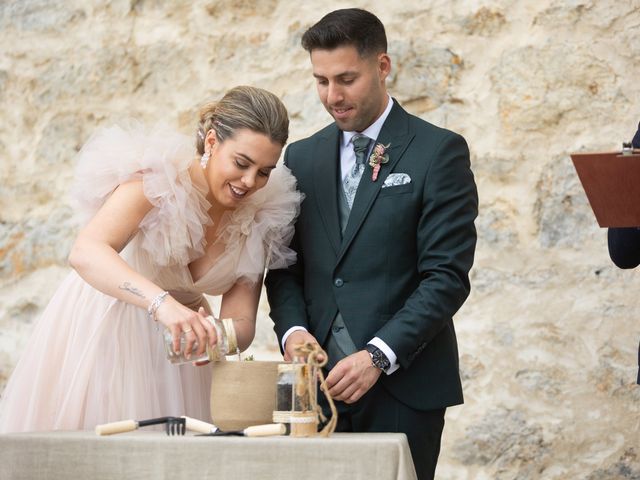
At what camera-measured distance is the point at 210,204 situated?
2.68m

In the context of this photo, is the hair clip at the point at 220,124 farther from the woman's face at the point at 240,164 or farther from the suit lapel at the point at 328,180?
the suit lapel at the point at 328,180

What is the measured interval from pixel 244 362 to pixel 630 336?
2059 millimetres

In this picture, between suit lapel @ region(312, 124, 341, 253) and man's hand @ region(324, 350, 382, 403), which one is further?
suit lapel @ region(312, 124, 341, 253)

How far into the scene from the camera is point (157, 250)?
8.50ft

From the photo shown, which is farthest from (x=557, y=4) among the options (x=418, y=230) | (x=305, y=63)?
(x=418, y=230)

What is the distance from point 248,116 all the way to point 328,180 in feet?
1.02

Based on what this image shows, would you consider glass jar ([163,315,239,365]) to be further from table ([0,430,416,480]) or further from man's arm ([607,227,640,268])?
man's arm ([607,227,640,268])

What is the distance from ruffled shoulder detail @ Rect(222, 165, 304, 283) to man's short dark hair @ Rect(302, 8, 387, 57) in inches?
15.9

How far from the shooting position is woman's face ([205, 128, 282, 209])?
2580 millimetres

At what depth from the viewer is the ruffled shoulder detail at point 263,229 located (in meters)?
2.73

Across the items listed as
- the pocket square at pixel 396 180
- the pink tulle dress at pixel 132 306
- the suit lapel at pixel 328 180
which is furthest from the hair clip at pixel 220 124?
the pocket square at pixel 396 180

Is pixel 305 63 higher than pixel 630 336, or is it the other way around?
pixel 305 63

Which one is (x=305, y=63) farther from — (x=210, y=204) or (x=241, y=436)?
(x=241, y=436)

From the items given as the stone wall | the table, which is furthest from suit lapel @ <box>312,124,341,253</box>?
the stone wall
